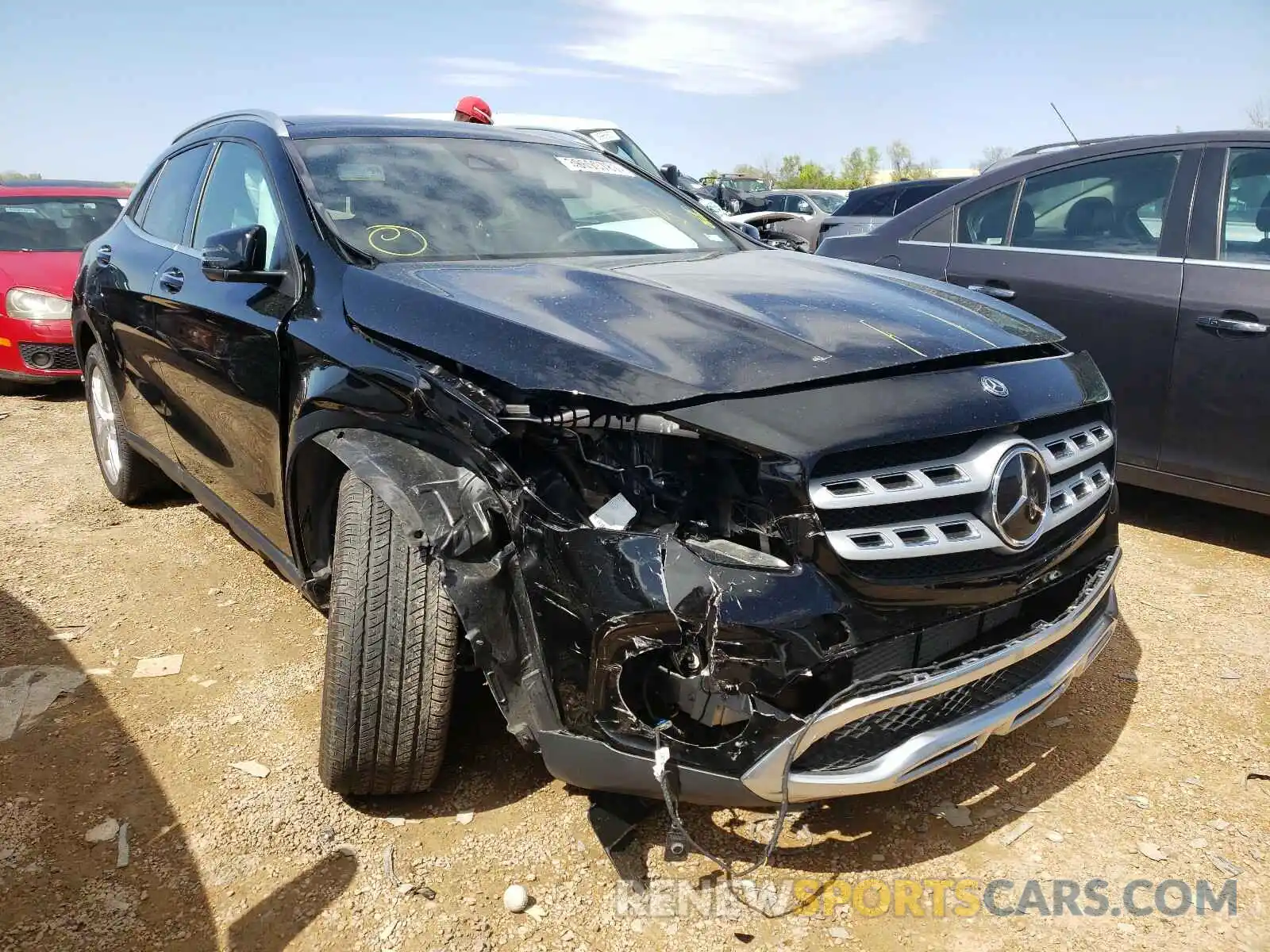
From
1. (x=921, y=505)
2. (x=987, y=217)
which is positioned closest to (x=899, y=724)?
(x=921, y=505)

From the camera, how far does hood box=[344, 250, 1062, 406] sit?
193cm

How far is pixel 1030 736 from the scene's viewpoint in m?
2.70

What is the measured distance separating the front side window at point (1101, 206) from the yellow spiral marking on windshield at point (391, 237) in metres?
2.92

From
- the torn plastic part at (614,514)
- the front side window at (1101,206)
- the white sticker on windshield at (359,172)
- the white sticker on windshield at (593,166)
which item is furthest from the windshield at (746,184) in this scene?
the torn plastic part at (614,514)

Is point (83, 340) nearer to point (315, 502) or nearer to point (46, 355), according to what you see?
point (46, 355)

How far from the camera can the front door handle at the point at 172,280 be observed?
11.0ft

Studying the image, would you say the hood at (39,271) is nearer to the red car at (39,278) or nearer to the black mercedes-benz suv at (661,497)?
the red car at (39,278)

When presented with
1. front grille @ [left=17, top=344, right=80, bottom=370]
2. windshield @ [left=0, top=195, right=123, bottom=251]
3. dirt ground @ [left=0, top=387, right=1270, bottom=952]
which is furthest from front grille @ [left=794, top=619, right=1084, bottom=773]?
windshield @ [left=0, top=195, right=123, bottom=251]

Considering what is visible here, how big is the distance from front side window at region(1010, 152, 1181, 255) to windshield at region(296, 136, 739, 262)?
1717 mm

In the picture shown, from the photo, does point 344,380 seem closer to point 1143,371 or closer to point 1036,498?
point 1036,498

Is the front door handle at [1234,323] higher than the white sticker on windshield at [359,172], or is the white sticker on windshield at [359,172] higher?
the white sticker on windshield at [359,172]

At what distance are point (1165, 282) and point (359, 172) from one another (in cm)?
308

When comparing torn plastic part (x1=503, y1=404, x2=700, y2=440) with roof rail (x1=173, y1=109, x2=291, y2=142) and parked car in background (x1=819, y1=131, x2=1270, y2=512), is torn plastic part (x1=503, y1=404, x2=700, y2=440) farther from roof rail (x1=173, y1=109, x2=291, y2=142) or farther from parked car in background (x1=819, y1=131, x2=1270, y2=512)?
parked car in background (x1=819, y1=131, x2=1270, y2=512)

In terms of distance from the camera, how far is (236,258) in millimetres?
2660
